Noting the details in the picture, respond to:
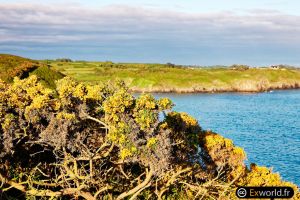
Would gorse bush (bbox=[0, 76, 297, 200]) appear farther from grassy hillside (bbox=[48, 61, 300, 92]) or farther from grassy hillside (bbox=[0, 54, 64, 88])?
grassy hillside (bbox=[48, 61, 300, 92])

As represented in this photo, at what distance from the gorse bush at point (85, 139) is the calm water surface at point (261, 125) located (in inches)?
1082

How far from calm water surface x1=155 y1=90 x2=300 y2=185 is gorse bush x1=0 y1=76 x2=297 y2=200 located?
90.2 feet

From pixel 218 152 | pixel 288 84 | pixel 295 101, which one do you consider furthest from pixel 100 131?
pixel 288 84

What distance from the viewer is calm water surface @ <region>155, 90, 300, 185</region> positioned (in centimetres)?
5181

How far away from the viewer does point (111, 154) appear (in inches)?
763

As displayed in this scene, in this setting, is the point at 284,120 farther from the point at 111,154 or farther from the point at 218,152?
the point at 111,154

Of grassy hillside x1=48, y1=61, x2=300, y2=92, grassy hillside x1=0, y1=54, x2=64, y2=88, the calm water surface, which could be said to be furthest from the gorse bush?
grassy hillside x1=48, y1=61, x2=300, y2=92

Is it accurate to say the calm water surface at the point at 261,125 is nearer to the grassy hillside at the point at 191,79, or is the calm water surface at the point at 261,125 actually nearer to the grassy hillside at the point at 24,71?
the grassy hillside at the point at 24,71

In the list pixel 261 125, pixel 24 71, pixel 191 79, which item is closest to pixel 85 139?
pixel 24 71

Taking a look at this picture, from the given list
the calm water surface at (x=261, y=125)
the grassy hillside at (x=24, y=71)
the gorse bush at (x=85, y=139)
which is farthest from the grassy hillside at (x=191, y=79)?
the gorse bush at (x=85, y=139)

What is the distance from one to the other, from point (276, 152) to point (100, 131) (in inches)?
1614

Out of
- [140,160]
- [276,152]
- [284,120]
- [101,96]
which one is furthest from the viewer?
Answer: [284,120]

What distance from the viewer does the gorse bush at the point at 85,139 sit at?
16.6 metres

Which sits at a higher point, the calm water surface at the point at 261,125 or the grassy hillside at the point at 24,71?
the grassy hillside at the point at 24,71
